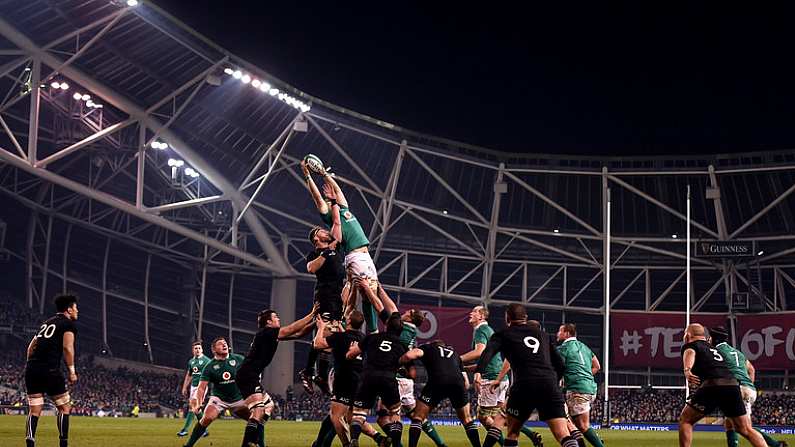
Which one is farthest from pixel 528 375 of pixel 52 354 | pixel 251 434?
pixel 52 354

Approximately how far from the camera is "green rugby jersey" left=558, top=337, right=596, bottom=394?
17797 millimetres

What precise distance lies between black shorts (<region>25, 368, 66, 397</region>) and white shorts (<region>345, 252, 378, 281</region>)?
4.81 meters

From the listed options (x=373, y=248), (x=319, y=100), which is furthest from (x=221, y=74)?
(x=373, y=248)

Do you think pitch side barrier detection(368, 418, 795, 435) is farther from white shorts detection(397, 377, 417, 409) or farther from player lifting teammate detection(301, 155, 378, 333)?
player lifting teammate detection(301, 155, 378, 333)

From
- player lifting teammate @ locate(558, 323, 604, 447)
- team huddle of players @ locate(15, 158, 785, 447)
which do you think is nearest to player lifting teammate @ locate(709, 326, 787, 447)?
team huddle of players @ locate(15, 158, 785, 447)

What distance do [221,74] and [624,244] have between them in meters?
26.7

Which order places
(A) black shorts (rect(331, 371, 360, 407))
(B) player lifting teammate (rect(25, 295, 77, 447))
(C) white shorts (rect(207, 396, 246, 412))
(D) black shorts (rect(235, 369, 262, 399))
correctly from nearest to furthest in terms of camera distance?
(B) player lifting teammate (rect(25, 295, 77, 447)), (A) black shorts (rect(331, 371, 360, 407)), (D) black shorts (rect(235, 369, 262, 399)), (C) white shorts (rect(207, 396, 246, 412))

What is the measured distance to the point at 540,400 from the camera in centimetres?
1277

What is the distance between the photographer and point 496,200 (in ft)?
182

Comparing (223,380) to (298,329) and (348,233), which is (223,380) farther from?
(348,233)

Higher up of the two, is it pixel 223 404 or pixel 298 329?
pixel 298 329

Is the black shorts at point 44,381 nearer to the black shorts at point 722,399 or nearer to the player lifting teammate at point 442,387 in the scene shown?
the player lifting teammate at point 442,387

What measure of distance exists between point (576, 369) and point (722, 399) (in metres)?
3.60

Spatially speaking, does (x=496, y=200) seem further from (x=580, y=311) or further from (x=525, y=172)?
(x=580, y=311)
